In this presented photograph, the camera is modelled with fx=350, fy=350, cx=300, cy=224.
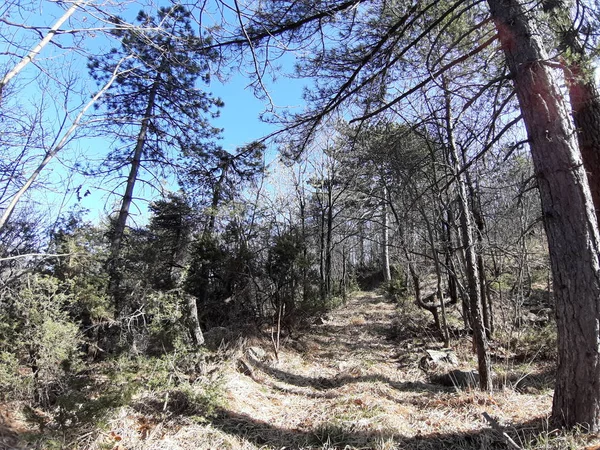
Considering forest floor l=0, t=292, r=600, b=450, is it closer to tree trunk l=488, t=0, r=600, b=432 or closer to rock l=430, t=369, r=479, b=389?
rock l=430, t=369, r=479, b=389

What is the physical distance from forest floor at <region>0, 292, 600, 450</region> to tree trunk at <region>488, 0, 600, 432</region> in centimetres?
28

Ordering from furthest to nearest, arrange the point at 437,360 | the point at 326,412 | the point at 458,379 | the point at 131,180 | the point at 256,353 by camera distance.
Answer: the point at 131,180 → the point at 256,353 → the point at 437,360 → the point at 458,379 → the point at 326,412

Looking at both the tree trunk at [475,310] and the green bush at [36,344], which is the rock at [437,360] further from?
the green bush at [36,344]

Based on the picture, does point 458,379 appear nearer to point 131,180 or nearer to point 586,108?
point 586,108

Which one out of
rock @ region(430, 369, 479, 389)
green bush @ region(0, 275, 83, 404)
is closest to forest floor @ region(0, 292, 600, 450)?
rock @ region(430, 369, 479, 389)

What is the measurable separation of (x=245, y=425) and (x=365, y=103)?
4.14 metres

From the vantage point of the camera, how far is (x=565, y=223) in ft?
8.84

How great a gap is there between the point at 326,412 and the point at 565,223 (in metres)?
3.20

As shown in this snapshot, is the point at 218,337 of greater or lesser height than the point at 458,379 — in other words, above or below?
above

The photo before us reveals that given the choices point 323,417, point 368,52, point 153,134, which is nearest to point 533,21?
point 368,52

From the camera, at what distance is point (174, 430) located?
355 centimetres

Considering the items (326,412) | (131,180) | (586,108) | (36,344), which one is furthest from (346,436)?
(131,180)

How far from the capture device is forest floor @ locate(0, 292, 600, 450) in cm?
321

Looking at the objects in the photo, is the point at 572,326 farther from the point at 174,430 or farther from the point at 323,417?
the point at 174,430
